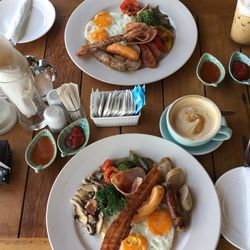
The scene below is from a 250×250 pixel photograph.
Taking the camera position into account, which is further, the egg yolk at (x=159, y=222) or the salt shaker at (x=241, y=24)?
the salt shaker at (x=241, y=24)

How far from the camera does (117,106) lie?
3.89 feet

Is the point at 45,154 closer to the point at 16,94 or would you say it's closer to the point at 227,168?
the point at 16,94

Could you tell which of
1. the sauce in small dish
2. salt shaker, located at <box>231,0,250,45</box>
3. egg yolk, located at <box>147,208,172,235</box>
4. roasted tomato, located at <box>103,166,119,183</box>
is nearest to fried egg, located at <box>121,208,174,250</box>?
egg yolk, located at <box>147,208,172,235</box>

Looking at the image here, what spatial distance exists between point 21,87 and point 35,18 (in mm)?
465

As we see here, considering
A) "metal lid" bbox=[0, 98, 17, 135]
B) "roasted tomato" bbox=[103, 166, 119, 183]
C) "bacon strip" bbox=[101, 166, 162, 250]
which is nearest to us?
"bacon strip" bbox=[101, 166, 162, 250]

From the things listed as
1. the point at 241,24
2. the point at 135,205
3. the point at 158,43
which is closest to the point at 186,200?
the point at 135,205

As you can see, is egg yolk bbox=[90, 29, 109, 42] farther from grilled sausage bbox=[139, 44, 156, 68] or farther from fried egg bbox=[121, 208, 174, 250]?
fried egg bbox=[121, 208, 174, 250]

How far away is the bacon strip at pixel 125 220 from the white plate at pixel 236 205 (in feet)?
0.75

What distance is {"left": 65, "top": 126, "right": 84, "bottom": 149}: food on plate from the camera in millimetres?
1198

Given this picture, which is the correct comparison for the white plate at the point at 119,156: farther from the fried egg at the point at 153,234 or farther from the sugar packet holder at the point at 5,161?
the sugar packet holder at the point at 5,161

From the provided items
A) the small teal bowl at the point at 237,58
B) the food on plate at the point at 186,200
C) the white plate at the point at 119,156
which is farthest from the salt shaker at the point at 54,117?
the small teal bowl at the point at 237,58

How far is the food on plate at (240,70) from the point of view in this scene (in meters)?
1.30

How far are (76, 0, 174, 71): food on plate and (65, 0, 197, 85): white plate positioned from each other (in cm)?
2

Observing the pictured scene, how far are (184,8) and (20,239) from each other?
106cm
